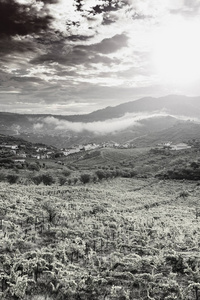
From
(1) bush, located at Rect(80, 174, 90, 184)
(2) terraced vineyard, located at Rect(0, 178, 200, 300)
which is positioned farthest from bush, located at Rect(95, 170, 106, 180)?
(2) terraced vineyard, located at Rect(0, 178, 200, 300)

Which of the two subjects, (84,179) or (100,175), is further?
(100,175)

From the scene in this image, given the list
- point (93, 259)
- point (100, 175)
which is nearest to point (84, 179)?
point (100, 175)

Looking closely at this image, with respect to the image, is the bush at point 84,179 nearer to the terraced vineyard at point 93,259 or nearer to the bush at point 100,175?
the bush at point 100,175

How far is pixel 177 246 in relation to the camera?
16.2 m

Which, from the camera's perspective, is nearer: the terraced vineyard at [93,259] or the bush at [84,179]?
the terraced vineyard at [93,259]

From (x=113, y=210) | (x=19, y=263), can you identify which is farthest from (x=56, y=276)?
(x=113, y=210)

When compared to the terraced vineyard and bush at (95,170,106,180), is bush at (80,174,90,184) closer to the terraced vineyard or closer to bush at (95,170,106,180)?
bush at (95,170,106,180)

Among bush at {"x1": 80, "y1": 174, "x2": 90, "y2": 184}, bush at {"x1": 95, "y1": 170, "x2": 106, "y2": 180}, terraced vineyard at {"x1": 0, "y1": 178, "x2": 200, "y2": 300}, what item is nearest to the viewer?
terraced vineyard at {"x1": 0, "y1": 178, "x2": 200, "y2": 300}

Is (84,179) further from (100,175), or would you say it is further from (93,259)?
(93,259)

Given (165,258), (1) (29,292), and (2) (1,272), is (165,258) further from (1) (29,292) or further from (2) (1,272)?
(2) (1,272)

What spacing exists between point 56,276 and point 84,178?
220 feet

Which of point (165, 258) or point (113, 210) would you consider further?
point (113, 210)

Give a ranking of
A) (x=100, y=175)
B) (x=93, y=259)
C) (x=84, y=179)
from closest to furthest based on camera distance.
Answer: (x=93, y=259)
(x=84, y=179)
(x=100, y=175)

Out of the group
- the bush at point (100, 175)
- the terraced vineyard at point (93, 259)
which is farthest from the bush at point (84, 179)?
the terraced vineyard at point (93, 259)
